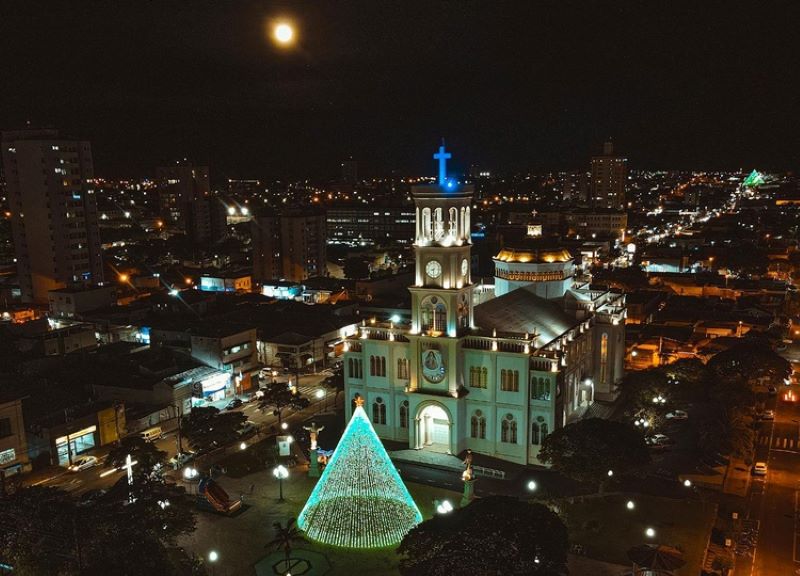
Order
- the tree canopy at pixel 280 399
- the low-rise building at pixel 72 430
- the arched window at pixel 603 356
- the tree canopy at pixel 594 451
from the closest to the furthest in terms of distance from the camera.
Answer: the tree canopy at pixel 594 451
the low-rise building at pixel 72 430
the tree canopy at pixel 280 399
the arched window at pixel 603 356

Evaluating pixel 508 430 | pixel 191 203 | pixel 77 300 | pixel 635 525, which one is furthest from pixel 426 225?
pixel 191 203

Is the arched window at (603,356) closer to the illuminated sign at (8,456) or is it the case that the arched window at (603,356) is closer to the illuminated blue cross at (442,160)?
the illuminated blue cross at (442,160)

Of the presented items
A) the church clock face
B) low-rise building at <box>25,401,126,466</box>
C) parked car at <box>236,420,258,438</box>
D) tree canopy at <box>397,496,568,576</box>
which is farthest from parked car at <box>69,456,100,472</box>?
tree canopy at <box>397,496,568,576</box>

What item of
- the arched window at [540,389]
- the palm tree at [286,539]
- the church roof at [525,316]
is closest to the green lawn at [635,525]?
the arched window at [540,389]

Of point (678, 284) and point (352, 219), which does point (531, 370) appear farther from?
point (352, 219)

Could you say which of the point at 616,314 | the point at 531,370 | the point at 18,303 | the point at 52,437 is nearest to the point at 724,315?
the point at 616,314

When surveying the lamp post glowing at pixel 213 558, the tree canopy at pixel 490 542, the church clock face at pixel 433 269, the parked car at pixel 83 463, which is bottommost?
the parked car at pixel 83 463

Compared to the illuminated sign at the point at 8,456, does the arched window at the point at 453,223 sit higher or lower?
higher
